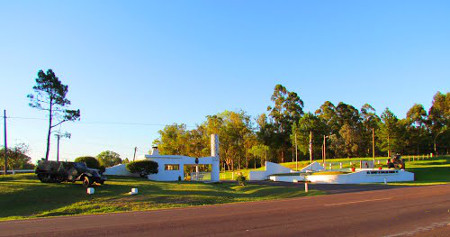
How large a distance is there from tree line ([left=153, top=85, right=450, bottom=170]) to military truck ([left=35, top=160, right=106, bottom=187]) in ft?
137

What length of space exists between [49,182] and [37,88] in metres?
14.6

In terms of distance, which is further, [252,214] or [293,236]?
[252,214]

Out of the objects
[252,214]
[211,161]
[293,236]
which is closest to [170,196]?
[252,214]

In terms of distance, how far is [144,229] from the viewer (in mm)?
9227

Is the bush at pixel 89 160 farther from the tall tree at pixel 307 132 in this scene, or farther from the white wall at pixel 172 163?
the tall tree at pixel 307 132

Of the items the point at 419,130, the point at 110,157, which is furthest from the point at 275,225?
the point at 110,157

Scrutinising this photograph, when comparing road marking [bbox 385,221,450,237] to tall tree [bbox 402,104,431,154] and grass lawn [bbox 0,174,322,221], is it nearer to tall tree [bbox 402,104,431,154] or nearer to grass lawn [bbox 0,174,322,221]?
grass lawn [bbox 0,174,322,221]

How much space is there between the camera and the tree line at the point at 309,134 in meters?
67.2

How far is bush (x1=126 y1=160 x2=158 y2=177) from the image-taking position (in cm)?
3350

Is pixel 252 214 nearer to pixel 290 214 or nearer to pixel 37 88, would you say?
pixel 290 214

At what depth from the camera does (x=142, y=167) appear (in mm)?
33531

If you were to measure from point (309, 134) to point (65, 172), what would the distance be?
57.2 m

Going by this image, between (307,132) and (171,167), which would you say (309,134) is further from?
(171,167)

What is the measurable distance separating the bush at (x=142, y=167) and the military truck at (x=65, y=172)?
10.2 meters
